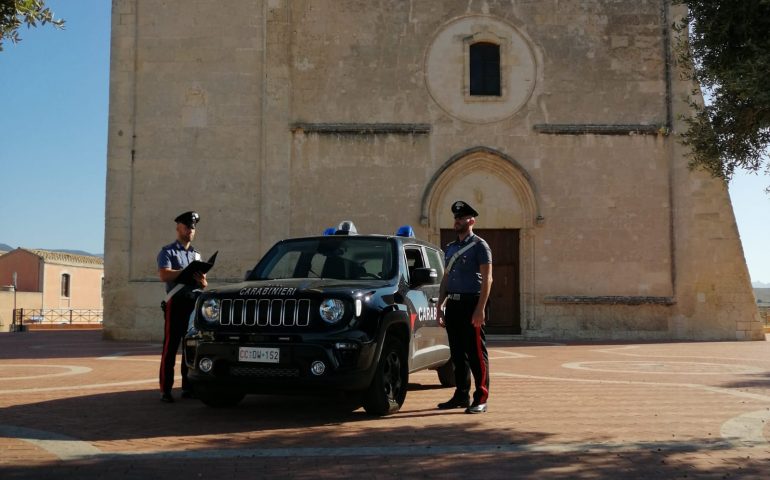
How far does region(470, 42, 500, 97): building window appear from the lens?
20.5 metres

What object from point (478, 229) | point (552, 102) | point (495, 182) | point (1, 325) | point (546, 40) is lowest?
point (1, 325)

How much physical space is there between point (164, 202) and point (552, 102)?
36.1ft

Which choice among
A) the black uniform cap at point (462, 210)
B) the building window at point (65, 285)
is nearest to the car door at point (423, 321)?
the black uniform cap at point (462, 210)

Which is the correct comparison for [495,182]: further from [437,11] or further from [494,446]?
[494,446]

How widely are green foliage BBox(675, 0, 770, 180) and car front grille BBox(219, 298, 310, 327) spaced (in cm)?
458

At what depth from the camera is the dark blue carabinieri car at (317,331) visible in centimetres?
629

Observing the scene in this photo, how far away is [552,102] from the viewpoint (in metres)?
20.1

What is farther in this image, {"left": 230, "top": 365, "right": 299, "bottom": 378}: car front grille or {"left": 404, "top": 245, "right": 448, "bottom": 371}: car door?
{"left": 404, "top": 245, "right": 448, "bottom": 371}: car door

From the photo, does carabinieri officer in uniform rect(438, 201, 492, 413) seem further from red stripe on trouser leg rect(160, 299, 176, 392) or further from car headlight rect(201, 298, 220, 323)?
red stripe on trouser leg rect(160, 299, 176, 392)

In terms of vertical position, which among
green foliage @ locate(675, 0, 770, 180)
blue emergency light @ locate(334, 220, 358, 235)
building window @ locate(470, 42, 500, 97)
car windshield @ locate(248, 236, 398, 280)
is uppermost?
building window @ locate(470, 42, 500, 97)

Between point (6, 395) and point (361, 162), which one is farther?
point (361, 162)

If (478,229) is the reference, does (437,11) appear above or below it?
above

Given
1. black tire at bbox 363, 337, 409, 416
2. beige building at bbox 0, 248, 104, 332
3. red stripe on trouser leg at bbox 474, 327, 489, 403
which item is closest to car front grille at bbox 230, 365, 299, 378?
black tire at bbox 363, 337, 409, 416

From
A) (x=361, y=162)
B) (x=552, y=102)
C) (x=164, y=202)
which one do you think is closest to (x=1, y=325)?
(x=164, y=202)
